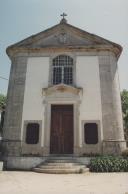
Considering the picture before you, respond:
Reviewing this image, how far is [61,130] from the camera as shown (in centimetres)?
1336

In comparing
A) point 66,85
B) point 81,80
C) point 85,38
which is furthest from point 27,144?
point 85,38

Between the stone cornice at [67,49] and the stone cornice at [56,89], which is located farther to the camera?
the stone cornice at [67,49]

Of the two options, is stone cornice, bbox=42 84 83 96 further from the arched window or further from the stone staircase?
the stone staircase

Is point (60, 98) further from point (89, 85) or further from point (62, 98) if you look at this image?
point (89, 85)

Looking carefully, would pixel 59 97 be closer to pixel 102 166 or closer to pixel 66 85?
pixel 66 85

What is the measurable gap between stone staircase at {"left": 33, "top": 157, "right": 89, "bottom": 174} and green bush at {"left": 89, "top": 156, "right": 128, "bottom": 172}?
0.53 meters

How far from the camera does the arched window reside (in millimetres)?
14391

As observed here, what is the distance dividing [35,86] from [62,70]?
86.4 inches

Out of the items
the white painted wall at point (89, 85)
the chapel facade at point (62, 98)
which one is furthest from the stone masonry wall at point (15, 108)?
the white painted wall at point (89, 85)

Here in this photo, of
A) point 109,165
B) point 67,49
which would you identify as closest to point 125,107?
point 67,49

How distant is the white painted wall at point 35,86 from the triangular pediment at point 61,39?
1.25m

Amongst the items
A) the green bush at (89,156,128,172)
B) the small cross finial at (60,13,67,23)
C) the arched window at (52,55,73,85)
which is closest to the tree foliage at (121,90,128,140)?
the arched window at (52,55,73,85)

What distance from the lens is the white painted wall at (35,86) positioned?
1339 centimetres

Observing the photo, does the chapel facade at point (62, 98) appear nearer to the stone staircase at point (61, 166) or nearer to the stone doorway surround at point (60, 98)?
the stone doorway surround at point (60, 98)
